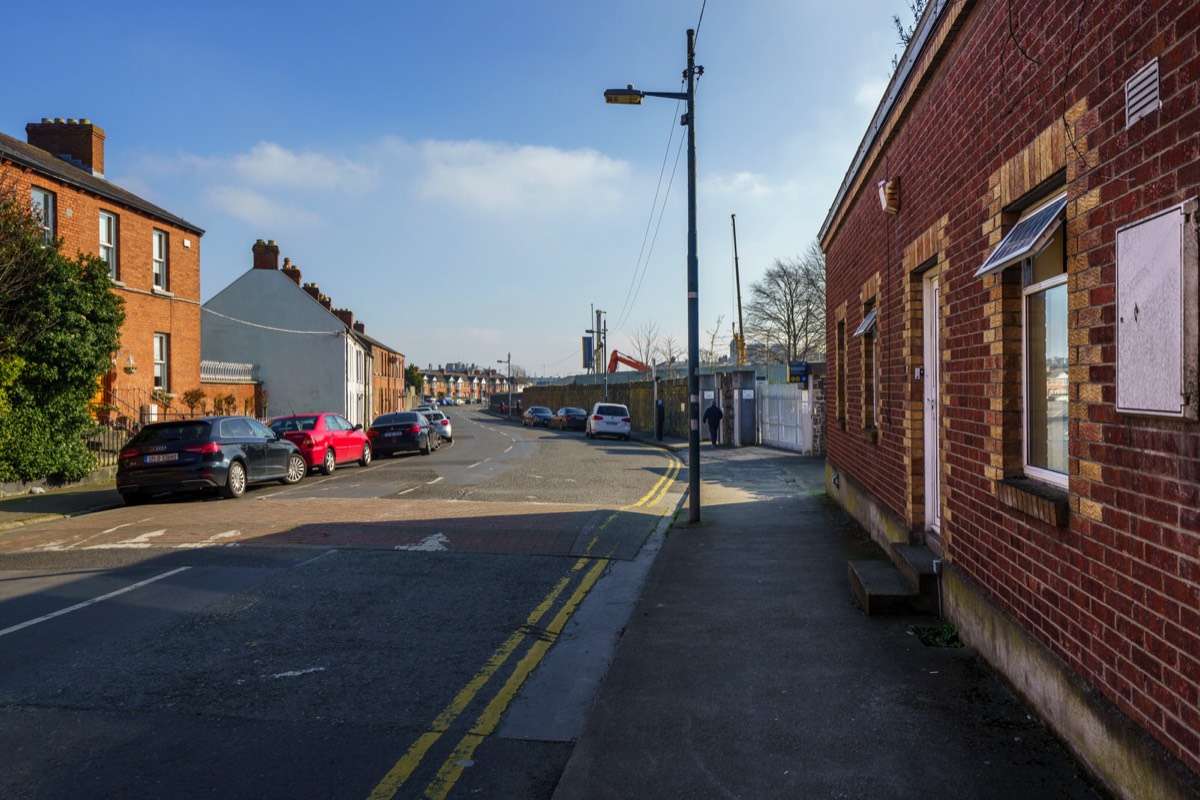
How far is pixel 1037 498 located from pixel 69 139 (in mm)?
28674

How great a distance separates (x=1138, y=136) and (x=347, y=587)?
23.4ft

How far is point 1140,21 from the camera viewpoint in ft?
11.1

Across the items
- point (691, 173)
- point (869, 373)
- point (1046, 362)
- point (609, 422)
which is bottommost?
point (609, 422)

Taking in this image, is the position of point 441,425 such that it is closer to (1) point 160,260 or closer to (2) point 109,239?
(1) point 160,260

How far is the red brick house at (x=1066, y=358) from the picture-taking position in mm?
3102

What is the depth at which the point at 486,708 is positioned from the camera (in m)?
5.03

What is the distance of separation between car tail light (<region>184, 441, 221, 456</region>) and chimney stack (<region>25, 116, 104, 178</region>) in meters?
14.8

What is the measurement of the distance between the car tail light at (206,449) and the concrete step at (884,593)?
11886 mm

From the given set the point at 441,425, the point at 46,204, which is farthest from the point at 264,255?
the point at 46,204

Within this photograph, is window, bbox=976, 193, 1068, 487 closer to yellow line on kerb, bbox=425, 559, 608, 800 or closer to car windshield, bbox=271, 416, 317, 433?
yellow line on kerb, bbox=425, 559, 608, 800

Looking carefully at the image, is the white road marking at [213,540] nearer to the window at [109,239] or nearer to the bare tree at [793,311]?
the window at [109,239]

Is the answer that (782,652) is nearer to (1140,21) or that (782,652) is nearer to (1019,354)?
(1019,354)

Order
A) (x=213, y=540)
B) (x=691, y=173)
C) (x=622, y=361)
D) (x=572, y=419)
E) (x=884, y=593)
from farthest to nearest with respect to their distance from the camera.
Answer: (x=622, y=361) → (x=572, y=419) → (x=691, y=173) → (x=213, y=540) → (x=884, y=593)

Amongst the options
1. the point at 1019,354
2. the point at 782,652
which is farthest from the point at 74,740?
the point at 1019,354
